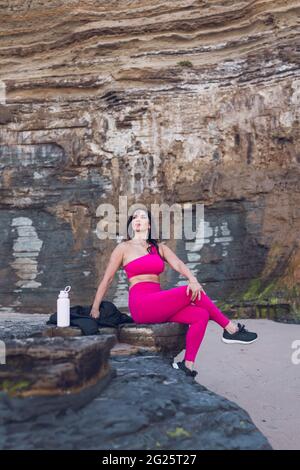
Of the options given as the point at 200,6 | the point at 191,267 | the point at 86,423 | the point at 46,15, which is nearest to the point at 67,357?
the point at 86,423

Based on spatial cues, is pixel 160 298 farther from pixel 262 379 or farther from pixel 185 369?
pixel 262 379

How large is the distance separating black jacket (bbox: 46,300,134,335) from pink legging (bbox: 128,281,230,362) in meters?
0.18

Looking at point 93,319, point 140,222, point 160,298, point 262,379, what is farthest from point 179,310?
point 262,379

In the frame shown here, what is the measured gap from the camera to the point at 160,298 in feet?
13.7

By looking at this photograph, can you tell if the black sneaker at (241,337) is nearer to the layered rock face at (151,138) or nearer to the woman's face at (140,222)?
the woman's face at (140,222)

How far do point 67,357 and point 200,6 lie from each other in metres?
11.6

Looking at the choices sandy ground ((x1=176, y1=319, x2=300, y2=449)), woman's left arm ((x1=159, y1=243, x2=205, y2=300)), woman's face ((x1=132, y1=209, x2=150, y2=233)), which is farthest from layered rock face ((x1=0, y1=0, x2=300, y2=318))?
woman's face ((x1=132, y1=209, x2=150, y2=233))

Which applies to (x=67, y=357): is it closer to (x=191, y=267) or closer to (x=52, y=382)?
(x=52, y=382)

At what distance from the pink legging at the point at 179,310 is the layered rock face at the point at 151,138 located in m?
5.97

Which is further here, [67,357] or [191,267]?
[191,267]

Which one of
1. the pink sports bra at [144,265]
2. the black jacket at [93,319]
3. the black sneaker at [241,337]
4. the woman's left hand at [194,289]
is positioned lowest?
the black sneaker at [241,337]

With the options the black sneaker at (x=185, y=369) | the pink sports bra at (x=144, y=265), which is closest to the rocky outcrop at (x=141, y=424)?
the black sneaker at (x=185, y=369)

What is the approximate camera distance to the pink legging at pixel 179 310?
13.1 feet

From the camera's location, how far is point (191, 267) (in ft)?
36.4
